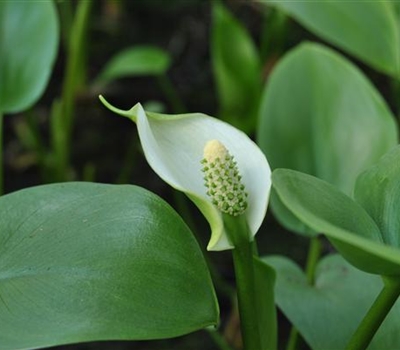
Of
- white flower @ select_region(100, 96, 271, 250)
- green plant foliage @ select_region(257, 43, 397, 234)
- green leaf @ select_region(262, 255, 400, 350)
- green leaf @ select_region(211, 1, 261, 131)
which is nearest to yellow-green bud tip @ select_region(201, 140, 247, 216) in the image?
white flower @ select_region(100, 96, 271, 250)

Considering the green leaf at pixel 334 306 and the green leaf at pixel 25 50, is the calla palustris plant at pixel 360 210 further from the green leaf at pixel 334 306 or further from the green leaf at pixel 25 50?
the green leaf at pixel 25 50

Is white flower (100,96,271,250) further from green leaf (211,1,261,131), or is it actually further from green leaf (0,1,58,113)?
green leaf (211,1,261,131)

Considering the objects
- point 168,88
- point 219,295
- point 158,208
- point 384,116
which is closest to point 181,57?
point 168,88

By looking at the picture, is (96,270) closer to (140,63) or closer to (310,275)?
(310,275)

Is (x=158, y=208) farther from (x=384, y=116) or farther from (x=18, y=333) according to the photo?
(x=384, y=116)

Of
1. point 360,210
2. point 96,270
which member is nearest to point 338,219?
point 360,210

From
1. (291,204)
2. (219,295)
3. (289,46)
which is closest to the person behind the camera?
(291,204)

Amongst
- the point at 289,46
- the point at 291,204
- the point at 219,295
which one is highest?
the point at 291,204
